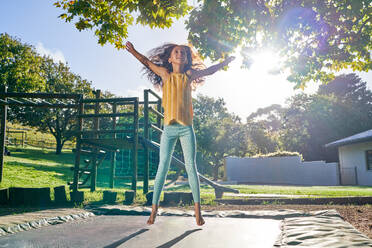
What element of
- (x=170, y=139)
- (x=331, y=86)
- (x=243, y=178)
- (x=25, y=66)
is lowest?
(x=243, y=178)

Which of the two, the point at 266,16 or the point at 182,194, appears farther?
the point at 182,194

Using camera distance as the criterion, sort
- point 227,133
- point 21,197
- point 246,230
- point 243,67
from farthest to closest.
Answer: point 227,133, point 243,67, point 21,197, point 246,230

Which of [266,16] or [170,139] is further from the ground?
[266,16]

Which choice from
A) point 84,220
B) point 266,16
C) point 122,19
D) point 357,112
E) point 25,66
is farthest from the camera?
point 357,112

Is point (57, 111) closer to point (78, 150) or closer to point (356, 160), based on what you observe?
point (78, 150)

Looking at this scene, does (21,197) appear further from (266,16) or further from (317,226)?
(266,16)

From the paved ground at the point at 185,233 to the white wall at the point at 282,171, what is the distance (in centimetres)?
1651

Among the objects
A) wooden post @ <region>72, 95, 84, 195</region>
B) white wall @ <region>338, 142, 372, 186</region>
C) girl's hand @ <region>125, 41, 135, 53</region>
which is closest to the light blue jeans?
girl's hand @ <region>125, 41, 135, 53</region>

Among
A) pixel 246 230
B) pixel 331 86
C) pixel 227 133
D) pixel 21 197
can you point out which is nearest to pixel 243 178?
pixel 227 133

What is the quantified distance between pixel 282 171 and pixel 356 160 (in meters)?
4.63

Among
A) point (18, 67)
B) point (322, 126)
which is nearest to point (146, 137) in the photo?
point (18, 67)

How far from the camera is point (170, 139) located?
279 centimetres

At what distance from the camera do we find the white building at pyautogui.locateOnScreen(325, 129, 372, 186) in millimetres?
17125

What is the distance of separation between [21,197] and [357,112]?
2986 cm
